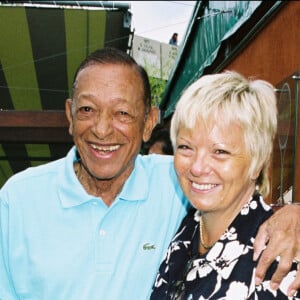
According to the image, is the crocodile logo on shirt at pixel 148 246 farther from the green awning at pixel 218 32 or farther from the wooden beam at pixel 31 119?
the green awning at pixel 218 32

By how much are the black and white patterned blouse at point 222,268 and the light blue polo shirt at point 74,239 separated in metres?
0.17

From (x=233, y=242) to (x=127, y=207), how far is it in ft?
2.26

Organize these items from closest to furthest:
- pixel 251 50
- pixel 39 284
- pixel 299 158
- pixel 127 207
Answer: pixel 39 284
pixel 127 207
pixel 299 158
pixel 251 50

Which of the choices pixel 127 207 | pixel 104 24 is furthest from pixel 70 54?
pixel 127 207

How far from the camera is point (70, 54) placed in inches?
256

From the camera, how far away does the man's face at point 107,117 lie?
249 centimetres

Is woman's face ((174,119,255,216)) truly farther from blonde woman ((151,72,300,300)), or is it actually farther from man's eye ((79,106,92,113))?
man's eye ((79,106,92,113))

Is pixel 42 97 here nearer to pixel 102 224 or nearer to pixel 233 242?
pixel 102 224

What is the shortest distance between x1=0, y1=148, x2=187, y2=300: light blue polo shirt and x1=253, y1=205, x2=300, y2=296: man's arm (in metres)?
0.67

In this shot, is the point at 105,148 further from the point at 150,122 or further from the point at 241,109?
the point at 241,109

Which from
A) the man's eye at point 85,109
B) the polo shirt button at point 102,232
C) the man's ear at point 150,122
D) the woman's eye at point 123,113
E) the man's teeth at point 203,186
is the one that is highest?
the man's eye at point 85,109

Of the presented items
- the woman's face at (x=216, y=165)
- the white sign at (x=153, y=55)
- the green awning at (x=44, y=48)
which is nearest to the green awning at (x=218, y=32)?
the green awning at (x=44, y=48)

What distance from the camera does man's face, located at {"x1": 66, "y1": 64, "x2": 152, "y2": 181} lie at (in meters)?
2.49

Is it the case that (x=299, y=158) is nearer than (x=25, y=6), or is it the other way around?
(x=299, y=158)
